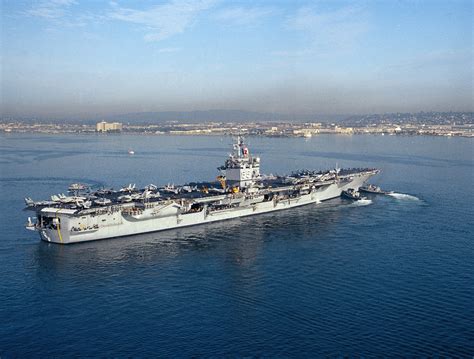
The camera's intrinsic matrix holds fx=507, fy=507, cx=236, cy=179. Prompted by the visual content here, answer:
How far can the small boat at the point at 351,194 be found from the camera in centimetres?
4745

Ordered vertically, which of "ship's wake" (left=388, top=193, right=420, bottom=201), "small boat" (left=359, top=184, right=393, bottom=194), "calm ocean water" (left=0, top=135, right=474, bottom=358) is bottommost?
"calm ocean water" (left=0, top=135, right=474, bottom=358)

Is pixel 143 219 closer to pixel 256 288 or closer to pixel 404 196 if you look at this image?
pixel 256 288

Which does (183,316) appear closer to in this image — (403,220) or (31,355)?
(31,355)

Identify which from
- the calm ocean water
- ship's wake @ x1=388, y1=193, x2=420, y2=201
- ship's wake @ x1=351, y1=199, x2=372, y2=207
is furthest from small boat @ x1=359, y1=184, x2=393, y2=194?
the calm ocean water

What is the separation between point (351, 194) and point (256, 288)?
26.6 m

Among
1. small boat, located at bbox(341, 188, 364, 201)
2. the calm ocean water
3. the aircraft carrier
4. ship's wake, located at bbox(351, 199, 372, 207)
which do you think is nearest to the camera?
the calm ocean water

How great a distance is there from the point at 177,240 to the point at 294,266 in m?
8.94

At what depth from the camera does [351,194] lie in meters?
48.1

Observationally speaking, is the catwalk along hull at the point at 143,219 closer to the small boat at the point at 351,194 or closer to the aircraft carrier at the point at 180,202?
the aircraft carrier at the point at 180,202

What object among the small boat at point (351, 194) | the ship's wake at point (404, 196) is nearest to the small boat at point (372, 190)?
the ship's wake at point (404, 196)

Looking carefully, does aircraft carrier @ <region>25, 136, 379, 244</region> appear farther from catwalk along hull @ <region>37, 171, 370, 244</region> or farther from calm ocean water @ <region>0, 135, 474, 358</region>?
calm ocean water @ <region>0, 135, 474, 358</region>

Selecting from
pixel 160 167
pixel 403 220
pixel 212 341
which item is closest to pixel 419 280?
pixel 212 341

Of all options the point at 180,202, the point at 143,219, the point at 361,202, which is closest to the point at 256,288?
the point at 143,219

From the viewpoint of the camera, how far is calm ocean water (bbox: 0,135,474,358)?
18.3 m
